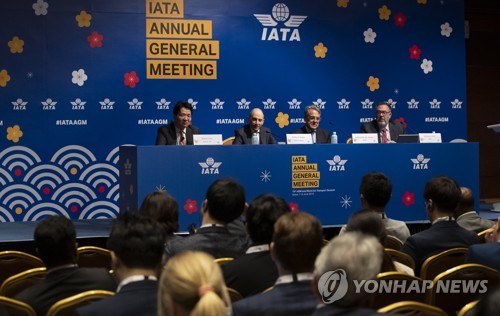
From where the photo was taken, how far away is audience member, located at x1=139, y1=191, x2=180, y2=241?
359cm

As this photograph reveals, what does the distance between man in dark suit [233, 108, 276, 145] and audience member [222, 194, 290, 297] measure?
13.2 feet

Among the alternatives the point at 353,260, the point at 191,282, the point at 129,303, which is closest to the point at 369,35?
the point at 129,303

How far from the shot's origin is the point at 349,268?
1.79 metres

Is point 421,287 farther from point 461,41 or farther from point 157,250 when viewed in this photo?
point 461,41

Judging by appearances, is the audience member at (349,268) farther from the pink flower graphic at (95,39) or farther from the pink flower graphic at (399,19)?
the pink flower graphic at (399,19)

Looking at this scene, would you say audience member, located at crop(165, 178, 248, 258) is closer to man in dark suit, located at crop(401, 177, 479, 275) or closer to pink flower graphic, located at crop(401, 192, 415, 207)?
man in dark suit, located at crop(401, 177, 479, 275)

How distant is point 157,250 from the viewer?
92.1 inches

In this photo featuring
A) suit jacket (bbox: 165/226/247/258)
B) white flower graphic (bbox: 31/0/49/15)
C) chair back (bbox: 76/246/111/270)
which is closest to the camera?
suit jacket (bbox: 165/226/247/258)

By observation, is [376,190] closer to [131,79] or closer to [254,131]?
[254,131]

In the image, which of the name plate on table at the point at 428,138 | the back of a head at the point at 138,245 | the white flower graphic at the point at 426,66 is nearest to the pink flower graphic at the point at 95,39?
the name plate on table at the point at 428,138

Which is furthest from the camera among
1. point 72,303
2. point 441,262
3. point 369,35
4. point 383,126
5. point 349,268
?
point 369,35

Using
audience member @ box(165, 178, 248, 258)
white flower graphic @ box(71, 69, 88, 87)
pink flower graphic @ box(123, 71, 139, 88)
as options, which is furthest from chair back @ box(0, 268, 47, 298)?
pink flower graphic @ box(123, 71, 139, 88)

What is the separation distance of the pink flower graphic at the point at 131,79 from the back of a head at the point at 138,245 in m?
5.75

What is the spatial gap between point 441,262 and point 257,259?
0.97 metres
